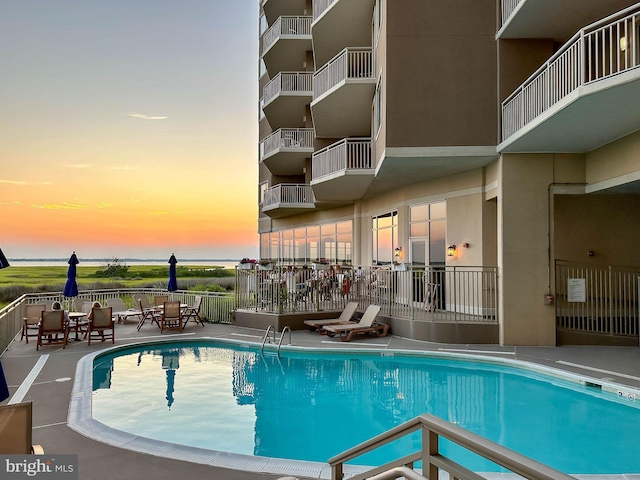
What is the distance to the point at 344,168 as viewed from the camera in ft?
53.3

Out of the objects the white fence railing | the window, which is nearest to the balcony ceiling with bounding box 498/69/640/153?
the window

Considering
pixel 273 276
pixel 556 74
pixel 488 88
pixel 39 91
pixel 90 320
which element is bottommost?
pixel 90 320

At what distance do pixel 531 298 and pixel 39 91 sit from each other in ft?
74.7

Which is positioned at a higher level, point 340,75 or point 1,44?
point 1,44

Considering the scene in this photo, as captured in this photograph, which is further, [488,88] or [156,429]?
[488,88]

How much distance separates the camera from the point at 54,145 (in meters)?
23.2

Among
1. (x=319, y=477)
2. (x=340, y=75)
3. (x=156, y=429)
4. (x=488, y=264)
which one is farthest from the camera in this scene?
(x=340, y=75)

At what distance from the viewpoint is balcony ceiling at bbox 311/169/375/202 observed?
640 inches

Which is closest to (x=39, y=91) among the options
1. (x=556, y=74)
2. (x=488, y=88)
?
(x=488, y=88)

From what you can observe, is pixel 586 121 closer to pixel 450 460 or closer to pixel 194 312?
pixel 450 460

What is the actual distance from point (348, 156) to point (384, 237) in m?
4.88

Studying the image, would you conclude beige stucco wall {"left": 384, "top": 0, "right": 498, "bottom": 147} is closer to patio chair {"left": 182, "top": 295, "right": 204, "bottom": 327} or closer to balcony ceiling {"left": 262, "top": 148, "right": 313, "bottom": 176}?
patio chair {"left": 182, "top": 295, "right": 204, "bottom": 327}

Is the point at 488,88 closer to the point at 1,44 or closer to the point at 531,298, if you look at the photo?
the point at 531,298

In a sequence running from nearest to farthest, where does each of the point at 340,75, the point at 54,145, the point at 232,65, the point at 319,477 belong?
the point at 319,477
the point at 340,75
the point at 54,145
the point at 232,65
